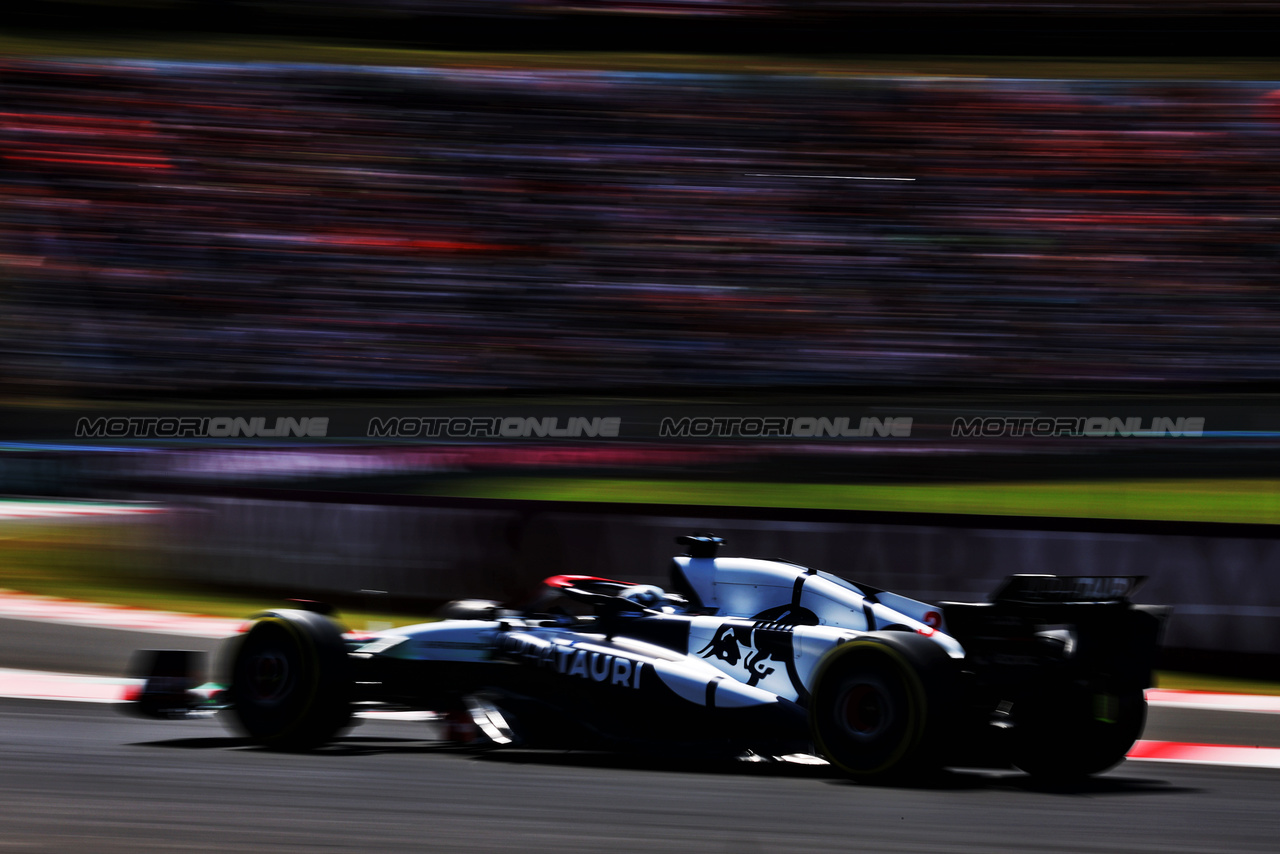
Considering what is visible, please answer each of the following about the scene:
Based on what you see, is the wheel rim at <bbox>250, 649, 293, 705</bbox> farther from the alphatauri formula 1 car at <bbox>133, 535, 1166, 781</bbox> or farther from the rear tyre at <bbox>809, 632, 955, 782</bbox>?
the rear tyre at <bbox>809, 632, 955, 782</bbox>

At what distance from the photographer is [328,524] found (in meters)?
9.68

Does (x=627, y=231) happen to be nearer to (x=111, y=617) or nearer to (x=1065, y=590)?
(x=111, y=617)

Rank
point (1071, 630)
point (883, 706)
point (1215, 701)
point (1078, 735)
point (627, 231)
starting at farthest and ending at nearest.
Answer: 1. point (627, 231)
2. point (1215, 701)
3. point (1078, 735)
4. point (1071, 630)
5. point (883, 706)

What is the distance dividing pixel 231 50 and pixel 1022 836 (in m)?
17.0

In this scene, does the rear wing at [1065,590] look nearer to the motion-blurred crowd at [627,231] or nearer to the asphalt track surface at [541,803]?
→ the asphalt track surface at [541,803]

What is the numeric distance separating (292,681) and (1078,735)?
3.00 m

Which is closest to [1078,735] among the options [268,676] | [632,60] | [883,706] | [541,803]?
[883,706]

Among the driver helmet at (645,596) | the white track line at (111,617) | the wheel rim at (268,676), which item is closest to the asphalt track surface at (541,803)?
the wheel rim at (268,676)

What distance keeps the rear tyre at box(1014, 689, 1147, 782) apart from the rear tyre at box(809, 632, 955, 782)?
50cm

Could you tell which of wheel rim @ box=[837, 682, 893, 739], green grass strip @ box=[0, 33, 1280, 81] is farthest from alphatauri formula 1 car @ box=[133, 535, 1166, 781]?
green grass strip @ box=[0, 33, 1280, 81]

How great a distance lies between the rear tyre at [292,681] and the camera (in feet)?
18.2

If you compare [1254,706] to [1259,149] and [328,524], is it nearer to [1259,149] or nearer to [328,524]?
[328,524]

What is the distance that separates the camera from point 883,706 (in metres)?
4.79

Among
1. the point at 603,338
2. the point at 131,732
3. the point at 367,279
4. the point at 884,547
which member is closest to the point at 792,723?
the point at 131,732
